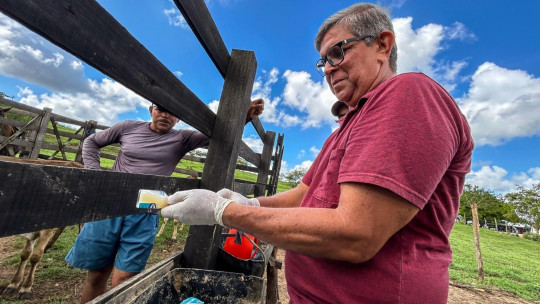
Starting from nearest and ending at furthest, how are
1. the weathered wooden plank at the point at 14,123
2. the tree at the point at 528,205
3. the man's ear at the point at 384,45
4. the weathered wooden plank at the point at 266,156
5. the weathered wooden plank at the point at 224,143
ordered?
the man's ear at the point at 384,45, the weathered wooden plank at the point at 224,143, the weathered wooden plank at the point at 266,156, the weathered wooden plank at the point at 14,123, the tree at the point at 528,205

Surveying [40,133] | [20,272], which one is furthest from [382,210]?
[40,133]

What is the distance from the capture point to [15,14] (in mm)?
581

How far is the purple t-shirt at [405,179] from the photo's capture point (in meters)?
0.87

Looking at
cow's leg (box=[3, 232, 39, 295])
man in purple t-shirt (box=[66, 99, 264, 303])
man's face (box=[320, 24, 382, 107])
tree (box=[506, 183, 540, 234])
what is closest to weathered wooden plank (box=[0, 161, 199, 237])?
man's face (box=[320, 24, 382, 107])

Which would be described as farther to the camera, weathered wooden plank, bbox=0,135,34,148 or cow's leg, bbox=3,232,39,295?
weathered wooden plank, bbox=0,135,34,148

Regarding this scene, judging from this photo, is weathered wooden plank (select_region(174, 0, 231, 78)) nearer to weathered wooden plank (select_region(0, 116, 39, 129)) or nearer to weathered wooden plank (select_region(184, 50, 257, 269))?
weathered wooden plank (select_region(184, 50, 257, 269))

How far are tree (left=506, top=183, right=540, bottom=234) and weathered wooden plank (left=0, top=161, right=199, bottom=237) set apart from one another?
65.3m

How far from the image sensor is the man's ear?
1.37 meters

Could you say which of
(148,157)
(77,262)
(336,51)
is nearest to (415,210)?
(336,51)

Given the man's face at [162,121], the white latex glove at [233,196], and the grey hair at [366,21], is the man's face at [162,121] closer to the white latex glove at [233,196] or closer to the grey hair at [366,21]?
the white latex glove at [233,196]

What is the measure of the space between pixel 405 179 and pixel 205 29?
1.30m

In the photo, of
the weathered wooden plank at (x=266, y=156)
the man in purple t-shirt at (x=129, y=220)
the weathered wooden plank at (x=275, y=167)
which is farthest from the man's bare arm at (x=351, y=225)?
the weathered wooden plank at (x=275, y=167)

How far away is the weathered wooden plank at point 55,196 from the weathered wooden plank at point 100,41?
1.07 ft

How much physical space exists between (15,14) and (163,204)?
921 millimetres
